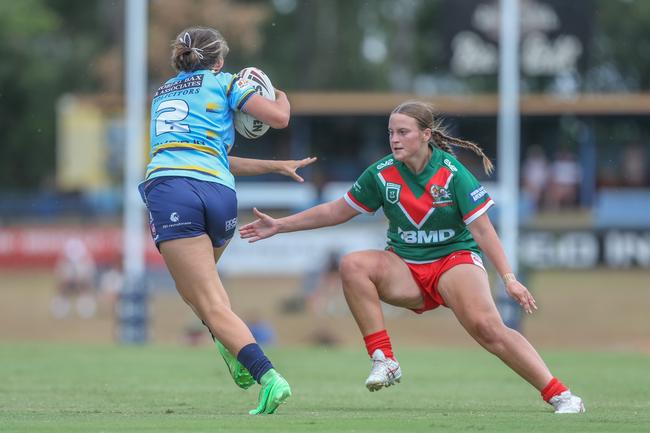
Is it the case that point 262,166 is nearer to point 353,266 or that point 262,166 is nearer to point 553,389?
point 353,266

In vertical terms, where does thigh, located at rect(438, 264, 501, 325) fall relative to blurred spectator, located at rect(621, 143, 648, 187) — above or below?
above

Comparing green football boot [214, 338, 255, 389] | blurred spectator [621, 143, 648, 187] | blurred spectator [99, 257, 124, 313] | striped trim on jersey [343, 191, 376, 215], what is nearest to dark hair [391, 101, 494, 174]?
striped trim on jersey [343, 191, 376, 215]

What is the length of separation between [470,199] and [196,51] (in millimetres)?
1872

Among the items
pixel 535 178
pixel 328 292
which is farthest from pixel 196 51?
pixel 535 178

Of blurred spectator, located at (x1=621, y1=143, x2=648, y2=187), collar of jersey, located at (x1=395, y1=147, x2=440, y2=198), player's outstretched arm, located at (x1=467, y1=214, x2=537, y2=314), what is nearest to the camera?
player's outstretched arm, located at (x1=467, y1=214, x2=537, y2=314)

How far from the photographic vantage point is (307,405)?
9.01 m

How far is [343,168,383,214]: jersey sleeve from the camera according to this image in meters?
8.41

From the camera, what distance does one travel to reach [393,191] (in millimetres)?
8312

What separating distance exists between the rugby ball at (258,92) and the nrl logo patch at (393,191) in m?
0.87

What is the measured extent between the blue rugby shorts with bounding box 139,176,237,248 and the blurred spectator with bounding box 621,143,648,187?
28.2 metres

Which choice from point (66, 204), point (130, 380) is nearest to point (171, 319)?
point (66, 204)

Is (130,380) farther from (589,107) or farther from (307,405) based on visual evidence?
(589,107)

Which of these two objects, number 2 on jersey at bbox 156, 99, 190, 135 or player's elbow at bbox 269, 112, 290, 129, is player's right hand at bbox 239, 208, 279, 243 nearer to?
player's elbow at bbox 269, 112, 290, 129

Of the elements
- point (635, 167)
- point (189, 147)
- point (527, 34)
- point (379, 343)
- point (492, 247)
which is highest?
point (527, 34)
